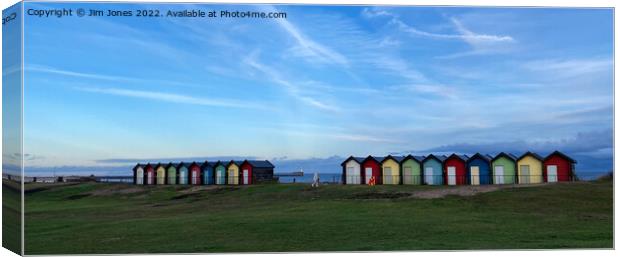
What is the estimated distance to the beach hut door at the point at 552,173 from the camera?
1873 cm

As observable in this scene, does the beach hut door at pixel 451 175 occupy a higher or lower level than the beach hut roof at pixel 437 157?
lower

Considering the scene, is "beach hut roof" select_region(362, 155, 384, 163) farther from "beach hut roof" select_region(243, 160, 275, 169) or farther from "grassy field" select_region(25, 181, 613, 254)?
"beach hut roof" select_region(243, 160, 275, 169)

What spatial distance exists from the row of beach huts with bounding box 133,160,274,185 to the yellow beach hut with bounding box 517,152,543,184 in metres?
6.89

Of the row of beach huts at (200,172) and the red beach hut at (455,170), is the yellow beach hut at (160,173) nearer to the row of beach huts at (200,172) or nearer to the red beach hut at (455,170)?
the row of beach huts at (200,172)

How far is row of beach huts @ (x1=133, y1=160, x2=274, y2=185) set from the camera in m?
18.0

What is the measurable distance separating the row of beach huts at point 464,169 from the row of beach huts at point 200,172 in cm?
236

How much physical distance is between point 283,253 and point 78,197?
6515 millimetres

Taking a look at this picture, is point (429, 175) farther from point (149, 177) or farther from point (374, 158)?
point (149, 177)

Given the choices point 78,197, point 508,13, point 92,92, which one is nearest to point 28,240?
point 78,197

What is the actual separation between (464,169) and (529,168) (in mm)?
1777

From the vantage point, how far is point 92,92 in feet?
55.6

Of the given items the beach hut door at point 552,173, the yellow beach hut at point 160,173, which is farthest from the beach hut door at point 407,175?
the yellow beach hut at point 160,173

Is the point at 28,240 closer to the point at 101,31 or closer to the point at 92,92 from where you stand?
the point at 92,92

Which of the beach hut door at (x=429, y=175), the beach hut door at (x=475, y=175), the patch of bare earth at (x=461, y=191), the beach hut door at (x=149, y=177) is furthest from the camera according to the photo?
the beach hut door at (x=429, y=175)
